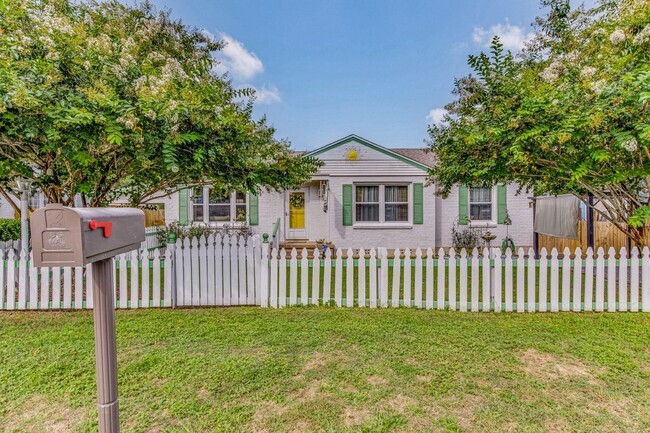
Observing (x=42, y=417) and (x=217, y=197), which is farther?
(x=217, y=197)

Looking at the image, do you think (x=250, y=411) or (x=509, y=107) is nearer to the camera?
(x=250, y=411)

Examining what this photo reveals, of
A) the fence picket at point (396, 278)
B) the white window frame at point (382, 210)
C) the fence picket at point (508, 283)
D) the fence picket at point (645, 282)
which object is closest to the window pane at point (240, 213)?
the white window frame at point (382, 210)

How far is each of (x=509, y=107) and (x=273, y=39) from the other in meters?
9.46

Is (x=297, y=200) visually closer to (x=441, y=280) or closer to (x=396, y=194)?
(x=396, y=194)

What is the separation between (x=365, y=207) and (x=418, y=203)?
5.97 ft

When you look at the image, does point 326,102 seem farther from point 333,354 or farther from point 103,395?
point 103,395

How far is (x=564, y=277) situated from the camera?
4797 millimetres

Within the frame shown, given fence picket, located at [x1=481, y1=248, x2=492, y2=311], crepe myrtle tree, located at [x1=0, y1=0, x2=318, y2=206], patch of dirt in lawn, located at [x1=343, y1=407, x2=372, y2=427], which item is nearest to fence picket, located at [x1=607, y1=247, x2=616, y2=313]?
fence picket, located at [x1=481, y1=248, x2=492, y2=311]

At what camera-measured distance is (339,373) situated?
302 centimetres

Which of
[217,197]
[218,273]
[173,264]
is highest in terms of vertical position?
[217,197]

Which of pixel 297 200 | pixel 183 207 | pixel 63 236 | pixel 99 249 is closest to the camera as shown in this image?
pixel 63 236

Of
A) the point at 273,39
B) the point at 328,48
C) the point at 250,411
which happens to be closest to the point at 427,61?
the point at 328,48

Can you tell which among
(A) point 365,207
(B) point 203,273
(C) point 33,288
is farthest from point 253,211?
(C) point 33,288

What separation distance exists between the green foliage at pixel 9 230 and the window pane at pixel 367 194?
34.2 feet
